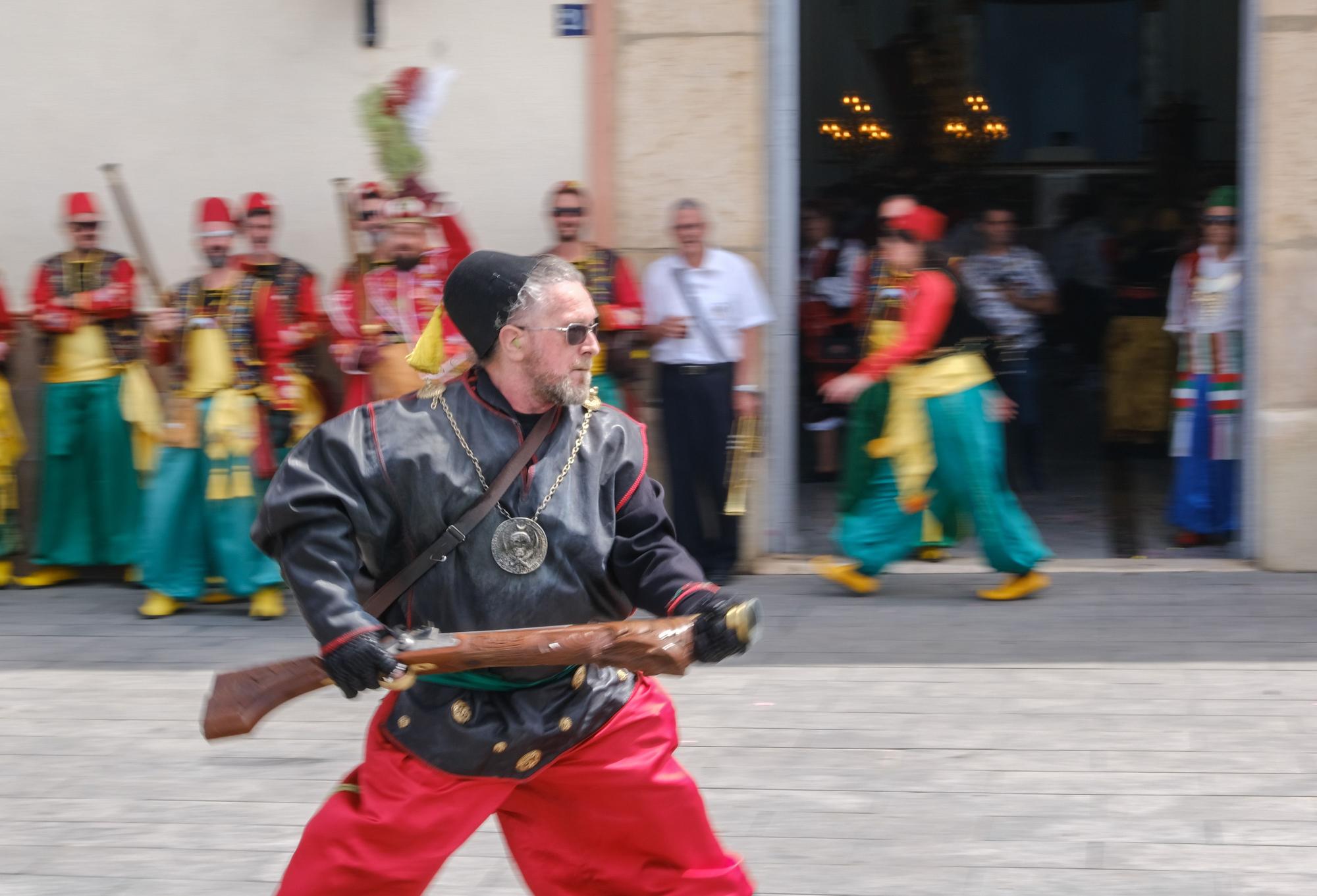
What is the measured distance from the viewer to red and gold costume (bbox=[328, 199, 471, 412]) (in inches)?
302

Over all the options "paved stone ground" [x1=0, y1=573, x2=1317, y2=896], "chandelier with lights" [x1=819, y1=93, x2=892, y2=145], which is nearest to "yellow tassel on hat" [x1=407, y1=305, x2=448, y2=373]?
"paved stone ground" [x1=0, y1=573, x2=1317, y2=896]

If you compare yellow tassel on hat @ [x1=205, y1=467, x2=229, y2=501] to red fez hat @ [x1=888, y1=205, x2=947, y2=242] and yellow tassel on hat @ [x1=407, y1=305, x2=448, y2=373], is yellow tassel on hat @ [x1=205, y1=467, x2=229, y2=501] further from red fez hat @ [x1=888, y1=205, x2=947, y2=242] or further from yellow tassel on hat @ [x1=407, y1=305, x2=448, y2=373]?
yellow tassel on hat @ [x1=407, y1=305, x2=448, y2=373]

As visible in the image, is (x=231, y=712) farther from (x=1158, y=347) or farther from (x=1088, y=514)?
(x=1158, y=347)

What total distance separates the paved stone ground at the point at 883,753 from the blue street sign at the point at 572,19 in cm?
303

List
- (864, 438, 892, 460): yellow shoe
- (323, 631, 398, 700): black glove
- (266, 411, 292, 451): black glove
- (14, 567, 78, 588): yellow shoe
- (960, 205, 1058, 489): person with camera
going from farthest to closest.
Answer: (960, 205, 1058, 489): person with camera, (14, 567, 78, 588): yellow shoe, (266, 411, 292, 451): black glove, (864, 438, 892, 460): yellow shoe, (323, 631, 398, 700): black glove

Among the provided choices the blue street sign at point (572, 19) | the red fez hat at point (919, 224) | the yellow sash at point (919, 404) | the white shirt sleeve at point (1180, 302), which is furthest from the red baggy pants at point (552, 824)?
the white shirt sleeve at point (1180, 302)

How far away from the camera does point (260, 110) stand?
29.1 ft

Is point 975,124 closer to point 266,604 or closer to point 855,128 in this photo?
point 855,128

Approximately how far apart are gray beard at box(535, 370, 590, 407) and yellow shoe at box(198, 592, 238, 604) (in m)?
5.45

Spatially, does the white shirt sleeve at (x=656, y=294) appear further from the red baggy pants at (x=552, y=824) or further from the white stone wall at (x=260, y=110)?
the red baggy pants at (x=552, y=824)

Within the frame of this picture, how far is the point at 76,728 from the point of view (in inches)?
234

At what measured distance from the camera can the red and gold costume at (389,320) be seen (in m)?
7.67

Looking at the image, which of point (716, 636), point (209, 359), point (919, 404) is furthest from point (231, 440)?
point (716, 636)

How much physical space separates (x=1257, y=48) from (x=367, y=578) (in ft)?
20.8
